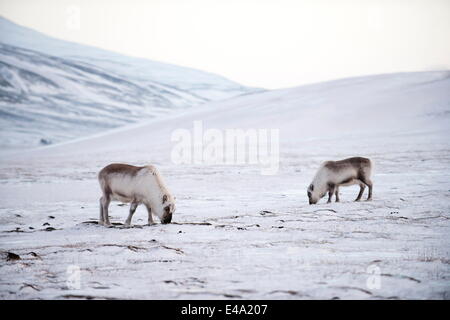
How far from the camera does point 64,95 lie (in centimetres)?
11350

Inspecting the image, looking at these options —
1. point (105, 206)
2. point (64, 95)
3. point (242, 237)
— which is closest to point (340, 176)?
point (242, 237)

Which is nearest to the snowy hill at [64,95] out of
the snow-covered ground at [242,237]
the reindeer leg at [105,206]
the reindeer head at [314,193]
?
the snow-covered ground at [242,237]

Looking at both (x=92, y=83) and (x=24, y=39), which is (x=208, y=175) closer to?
(x=92, y=83)

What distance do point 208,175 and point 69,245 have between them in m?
13.5

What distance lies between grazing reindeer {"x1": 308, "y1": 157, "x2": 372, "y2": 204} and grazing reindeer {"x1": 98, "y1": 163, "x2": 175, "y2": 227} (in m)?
4.27

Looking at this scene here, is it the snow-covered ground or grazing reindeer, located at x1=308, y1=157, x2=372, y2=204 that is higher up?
grazing reindeer, located at x1=308, y1=157, x2=372, y2=204

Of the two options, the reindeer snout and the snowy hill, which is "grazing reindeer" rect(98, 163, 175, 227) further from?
the snowy hill

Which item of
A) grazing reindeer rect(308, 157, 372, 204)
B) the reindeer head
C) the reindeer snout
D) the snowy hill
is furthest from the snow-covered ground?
the snowy hill

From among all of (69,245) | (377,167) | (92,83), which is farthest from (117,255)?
(92,83)

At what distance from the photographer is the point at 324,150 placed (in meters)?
27.7

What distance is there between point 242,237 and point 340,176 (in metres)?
4.47

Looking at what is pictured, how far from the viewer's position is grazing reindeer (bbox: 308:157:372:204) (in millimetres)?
12031

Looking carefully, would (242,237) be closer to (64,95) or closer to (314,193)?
(314,193)
